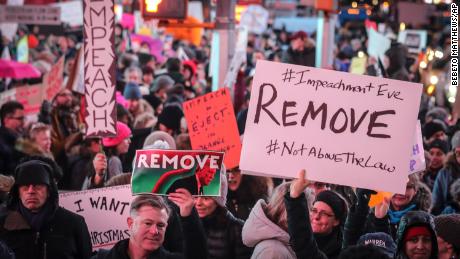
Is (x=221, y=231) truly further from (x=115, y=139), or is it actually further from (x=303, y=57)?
(x=303, y=57)

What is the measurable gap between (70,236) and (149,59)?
14725mm

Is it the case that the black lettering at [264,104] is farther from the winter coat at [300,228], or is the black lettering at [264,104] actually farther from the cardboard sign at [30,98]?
the cardboard sign at [30,98]

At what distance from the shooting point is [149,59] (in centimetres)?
2166

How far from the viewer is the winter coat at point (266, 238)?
642 cm

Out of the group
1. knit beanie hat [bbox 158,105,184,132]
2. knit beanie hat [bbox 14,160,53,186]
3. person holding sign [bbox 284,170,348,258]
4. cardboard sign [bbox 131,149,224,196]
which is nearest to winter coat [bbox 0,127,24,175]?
knit beanie hat [bbox 158,105,184,132]

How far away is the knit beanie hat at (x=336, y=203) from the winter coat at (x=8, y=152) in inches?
187

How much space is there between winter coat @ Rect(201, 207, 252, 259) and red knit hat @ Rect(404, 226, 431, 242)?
4.14ft

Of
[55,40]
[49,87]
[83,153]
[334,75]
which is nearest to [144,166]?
[334,75]

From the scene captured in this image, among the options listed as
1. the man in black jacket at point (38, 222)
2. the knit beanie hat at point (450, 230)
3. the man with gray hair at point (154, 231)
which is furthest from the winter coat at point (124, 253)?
the knit beanie hat at point (450, 230)

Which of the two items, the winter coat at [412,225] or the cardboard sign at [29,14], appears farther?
the cardboard sign at [29,14]

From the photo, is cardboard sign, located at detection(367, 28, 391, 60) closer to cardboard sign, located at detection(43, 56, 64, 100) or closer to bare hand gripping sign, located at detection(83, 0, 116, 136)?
cardboard sign, located at detection(43, 56, 64, 100)

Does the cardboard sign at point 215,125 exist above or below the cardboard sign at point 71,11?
above

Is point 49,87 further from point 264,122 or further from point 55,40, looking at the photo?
point 55,40

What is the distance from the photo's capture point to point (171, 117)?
1131 cm
